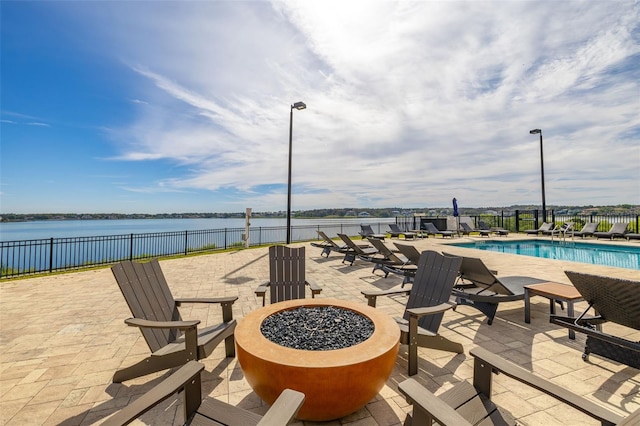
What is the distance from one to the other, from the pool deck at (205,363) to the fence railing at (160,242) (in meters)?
2.97

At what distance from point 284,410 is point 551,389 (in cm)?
138

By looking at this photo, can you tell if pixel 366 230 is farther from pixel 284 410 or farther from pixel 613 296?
pixel 284 410

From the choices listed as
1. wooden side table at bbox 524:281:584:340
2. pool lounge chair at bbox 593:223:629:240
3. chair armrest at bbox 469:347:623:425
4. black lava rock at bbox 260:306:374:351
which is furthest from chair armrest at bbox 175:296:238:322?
pool lounge chair at bbox 593:223:629:240

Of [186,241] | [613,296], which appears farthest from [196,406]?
[186,241]

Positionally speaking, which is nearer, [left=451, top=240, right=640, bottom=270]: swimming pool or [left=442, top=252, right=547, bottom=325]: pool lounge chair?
[left=442, top=252, right=547, bottom=325]: pool lounge chair

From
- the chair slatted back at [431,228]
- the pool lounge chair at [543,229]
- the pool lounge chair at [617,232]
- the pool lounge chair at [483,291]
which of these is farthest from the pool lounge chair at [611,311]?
the pool lounge chair at [543,229]

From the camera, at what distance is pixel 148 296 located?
9.79 ft

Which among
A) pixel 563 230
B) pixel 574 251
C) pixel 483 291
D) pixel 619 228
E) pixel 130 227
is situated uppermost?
pixel 619 228

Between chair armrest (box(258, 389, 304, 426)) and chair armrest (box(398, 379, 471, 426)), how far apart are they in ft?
1.72

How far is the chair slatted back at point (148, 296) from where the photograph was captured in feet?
8.86

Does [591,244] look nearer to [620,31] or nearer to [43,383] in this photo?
[620,31]

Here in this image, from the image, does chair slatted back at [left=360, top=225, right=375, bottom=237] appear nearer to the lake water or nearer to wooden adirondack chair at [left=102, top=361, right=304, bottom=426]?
the lake water

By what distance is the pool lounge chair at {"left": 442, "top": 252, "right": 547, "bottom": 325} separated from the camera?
4059 mm

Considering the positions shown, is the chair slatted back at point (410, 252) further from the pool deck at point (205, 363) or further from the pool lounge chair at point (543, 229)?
the pool lounge chair at point (543, 229)
